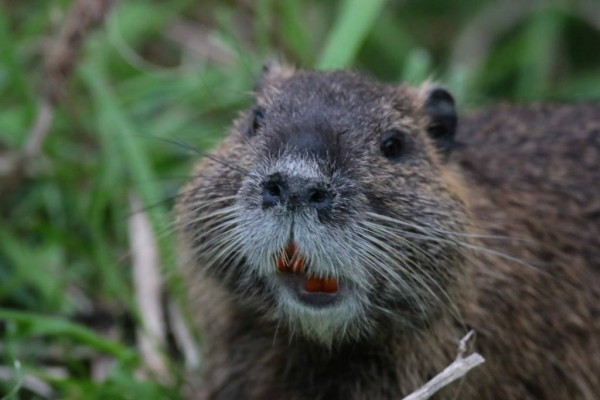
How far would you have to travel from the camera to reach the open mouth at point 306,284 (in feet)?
12.3

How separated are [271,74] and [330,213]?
47.5 inches

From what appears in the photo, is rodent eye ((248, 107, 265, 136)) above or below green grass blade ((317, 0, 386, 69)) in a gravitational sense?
below

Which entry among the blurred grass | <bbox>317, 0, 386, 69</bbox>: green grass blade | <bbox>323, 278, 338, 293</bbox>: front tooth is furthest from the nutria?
<bbox>317, 0, 386, 69</bbox>: green grass blade

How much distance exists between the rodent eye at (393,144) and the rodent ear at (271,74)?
0.54 m

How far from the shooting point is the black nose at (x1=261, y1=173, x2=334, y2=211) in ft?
11.7

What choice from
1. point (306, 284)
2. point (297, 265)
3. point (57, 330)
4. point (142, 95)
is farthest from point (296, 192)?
point (142, 95)

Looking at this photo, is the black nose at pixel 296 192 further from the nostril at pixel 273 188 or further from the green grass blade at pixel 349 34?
the green grass blade at pixel 349 34

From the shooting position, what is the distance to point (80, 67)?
6230 mm

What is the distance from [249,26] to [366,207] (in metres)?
3.96

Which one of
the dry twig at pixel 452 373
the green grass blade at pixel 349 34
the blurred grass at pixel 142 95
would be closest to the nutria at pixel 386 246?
the dry twig at pixel 452 373

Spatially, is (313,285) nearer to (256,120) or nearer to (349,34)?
(256,120)

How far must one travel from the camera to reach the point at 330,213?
3.62 meters

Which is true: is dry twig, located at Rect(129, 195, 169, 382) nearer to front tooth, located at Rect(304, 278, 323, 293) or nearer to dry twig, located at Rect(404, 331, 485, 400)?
front tooth, located at Rect(304, 278, 323, 293)

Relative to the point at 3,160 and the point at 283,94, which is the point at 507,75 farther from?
the point at 283,94
